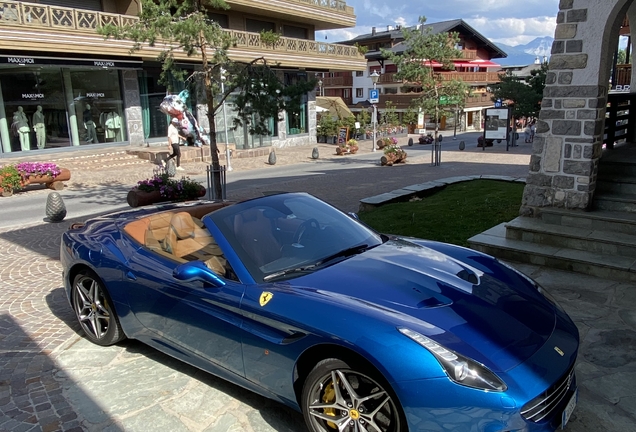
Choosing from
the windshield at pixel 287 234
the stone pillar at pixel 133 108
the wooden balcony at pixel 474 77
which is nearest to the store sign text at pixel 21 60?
the stone pillar at pixel 133 108

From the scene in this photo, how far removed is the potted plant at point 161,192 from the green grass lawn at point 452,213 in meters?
3.84

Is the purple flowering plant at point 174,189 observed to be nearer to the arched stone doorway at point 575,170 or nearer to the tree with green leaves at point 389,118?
the arched stone doorway at point 575,170

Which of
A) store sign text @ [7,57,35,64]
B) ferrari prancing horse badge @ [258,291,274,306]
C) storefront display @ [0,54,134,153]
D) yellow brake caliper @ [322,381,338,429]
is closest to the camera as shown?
yellow brake caliper @ [322,381,338,429]

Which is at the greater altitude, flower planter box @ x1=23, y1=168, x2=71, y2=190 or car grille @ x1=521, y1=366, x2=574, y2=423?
car grille @ x1=521, y1=366, x2=574, y2=423

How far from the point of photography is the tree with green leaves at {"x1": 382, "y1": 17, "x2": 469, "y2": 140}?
77.4 ft

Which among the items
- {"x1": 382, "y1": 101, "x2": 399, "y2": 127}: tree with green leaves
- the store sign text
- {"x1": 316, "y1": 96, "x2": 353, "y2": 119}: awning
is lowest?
{"x1": 382, "y1": 101, "x2": 399, "y2": 127}: tree with green leaves

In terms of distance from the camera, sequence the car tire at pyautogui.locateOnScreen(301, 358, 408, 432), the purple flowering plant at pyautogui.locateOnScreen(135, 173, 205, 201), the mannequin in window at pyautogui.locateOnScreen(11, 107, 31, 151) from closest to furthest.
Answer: the car tire at pyautogui.locateOnScreen(301, 358, 408, 432)
the purple flowering plant at pyautogui.locateOnScreen(135, 173, 205, 201)
the mannequin in window at pyautogui.locateOnScreen(11, 107, 31, 151)

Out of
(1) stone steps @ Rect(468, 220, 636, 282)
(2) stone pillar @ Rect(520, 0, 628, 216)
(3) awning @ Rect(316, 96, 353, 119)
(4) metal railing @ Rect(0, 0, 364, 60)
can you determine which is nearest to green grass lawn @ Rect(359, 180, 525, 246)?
(1) stone steps @ Rect(468, 220, 636, 282)

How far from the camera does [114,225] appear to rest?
477cm

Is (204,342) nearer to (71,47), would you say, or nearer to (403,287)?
(403,287)

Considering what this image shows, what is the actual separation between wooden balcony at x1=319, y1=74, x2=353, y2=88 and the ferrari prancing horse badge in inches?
2429

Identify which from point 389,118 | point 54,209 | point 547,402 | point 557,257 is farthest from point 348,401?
point 389,118

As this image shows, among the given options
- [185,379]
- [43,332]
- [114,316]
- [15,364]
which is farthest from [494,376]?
[43,332]

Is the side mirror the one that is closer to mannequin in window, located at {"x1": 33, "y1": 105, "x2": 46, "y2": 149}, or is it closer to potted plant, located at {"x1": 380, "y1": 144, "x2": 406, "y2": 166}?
potted plant, located at {"x1": 380, "y1": 144, "x2": 406, "y2": 166}
